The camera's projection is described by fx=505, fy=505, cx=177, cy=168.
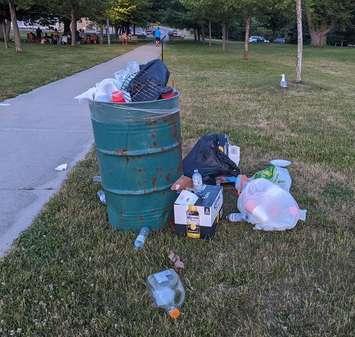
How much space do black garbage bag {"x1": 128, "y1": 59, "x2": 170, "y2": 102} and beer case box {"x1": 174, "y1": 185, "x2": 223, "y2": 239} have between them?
88cm

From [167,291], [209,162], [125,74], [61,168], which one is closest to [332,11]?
[61,168]

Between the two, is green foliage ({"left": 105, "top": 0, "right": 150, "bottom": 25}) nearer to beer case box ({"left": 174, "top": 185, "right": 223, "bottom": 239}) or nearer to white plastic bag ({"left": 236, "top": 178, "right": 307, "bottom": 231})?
white plastic bag ({"left": 236, "top": 178, "right": 307, "bottom": 231})

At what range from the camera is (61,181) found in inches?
216

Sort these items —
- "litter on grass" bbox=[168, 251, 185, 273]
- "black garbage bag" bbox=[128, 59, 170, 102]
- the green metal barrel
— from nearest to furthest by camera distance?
"litter on grass" bbox=[168, 251, 185, 273] < the green metal barrel < "black garbage bag" bbox=[128, 59, 170, 102]

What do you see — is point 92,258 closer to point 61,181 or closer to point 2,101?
point 61,181

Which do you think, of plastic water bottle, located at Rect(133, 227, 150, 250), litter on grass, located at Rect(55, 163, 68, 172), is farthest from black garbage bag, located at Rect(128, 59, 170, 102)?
litter on grass, located at Rect(55, 163, 68, 172)

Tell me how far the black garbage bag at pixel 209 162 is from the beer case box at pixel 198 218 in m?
0.86

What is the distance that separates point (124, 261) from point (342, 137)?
4.81m

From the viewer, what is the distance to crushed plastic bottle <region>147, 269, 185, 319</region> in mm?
3088

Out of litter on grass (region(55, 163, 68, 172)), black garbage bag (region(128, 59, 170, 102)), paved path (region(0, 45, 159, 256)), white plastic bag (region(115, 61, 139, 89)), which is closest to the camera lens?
black garbage bag (region(128, 59, 170, 102))

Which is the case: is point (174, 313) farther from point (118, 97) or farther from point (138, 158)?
point (118, 97)

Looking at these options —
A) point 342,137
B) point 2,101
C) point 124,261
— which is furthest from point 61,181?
point 2,101

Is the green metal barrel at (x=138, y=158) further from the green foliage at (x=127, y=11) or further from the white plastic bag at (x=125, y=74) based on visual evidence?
the green foliage at (x=127, y=11)

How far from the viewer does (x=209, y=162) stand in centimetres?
497
